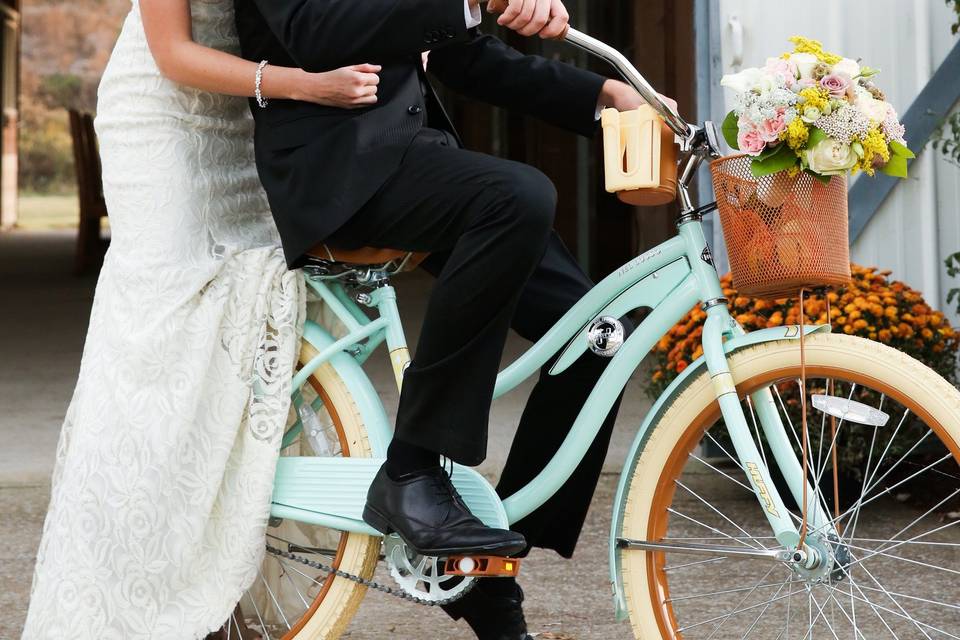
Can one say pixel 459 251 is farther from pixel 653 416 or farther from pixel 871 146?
pixel 871 146

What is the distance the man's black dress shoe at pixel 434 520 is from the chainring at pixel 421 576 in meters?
0.09

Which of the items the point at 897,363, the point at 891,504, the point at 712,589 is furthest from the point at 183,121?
the point at 891,504

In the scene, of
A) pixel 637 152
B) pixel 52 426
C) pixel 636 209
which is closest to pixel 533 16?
→ pixel 637 152

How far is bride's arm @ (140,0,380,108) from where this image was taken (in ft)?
7.53

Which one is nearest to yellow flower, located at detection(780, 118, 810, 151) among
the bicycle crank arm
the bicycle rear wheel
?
the bicycle crank arm

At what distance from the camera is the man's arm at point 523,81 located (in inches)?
101

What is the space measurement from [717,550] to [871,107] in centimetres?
77

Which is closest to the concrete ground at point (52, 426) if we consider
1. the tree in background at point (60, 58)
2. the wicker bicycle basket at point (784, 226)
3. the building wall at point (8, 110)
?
the wicker bicycle basket at point (784, 226)

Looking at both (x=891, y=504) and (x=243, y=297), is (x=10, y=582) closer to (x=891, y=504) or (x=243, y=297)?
(x=243, y=297)

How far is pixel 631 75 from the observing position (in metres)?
2.19

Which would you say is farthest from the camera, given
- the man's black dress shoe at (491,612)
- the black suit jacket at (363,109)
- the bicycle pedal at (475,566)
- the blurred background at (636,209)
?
the blurred background at (636,209)

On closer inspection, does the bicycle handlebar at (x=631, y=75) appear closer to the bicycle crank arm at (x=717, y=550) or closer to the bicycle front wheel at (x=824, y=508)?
the bicycle front wheel at (x=824, y=508)

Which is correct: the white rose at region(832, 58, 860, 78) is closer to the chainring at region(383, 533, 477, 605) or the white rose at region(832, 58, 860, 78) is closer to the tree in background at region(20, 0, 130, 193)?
the chainring at region(383, 533, 477, 605)

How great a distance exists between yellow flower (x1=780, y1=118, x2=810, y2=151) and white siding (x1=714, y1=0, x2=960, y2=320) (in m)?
2.17
